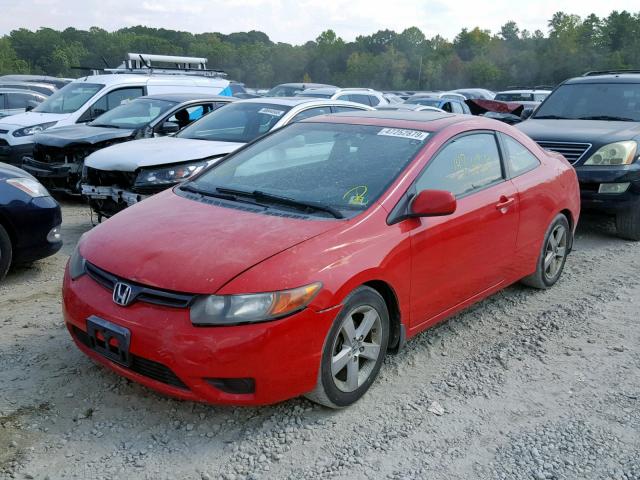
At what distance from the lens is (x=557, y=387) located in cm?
369

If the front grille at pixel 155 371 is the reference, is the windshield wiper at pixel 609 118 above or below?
above

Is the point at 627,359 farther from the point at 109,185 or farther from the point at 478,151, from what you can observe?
the point at 109,185

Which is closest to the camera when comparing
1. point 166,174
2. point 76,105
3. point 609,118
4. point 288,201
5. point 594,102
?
point 288,201

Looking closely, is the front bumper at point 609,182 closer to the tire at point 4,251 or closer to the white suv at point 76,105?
the tire at point 4,251

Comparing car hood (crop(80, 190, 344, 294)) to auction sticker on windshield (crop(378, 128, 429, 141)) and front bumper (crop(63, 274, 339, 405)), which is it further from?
auction sticker on windshield (crop(378, 128, 429, 141))

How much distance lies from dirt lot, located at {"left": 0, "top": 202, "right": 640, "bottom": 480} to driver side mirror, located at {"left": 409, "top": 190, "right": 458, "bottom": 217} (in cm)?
102

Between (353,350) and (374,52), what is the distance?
9722 centimetres

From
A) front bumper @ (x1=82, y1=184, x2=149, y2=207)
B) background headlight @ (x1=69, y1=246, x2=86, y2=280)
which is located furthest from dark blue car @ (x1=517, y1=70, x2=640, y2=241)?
background headlight @ (x1=69, y1=246, x2=86, y2=280)

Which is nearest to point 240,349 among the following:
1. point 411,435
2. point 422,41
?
point 411,435

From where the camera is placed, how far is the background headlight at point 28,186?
5.27 meters

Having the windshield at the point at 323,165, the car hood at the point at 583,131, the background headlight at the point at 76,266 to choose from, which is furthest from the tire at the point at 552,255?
the background headlight at the point at 76,266

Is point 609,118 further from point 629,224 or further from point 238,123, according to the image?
point 238,123

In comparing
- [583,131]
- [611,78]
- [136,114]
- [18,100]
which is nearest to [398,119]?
[583,131]

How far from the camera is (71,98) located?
1063 cm
